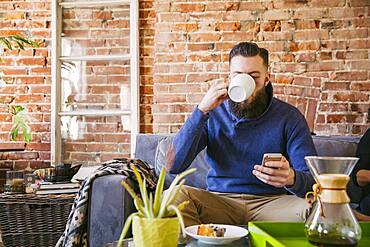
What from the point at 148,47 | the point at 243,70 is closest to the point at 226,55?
the point at 148,47

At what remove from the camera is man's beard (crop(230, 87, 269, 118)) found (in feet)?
7.26

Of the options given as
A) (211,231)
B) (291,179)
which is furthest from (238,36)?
(211,231)

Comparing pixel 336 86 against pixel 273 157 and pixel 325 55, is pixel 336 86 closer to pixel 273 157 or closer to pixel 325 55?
pixel 325 55

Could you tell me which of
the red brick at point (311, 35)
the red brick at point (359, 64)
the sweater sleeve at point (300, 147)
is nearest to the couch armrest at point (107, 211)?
the sweater sleeve at point (300, 147)

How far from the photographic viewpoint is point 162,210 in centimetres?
125

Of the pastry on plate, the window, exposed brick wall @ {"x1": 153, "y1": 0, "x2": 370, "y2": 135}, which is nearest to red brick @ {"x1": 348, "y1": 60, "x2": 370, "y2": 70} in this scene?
exposed brick wall @ {"x1": 153, "y1": 0, "x2": 370, "y2": 135}

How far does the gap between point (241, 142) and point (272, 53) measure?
4.97 feet

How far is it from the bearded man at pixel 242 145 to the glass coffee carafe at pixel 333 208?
86 centimetres

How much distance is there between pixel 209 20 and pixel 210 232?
2435mm

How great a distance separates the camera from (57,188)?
2.65 m

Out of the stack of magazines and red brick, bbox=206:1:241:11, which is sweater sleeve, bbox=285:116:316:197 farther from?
red brick, bbox=206:1:241:11

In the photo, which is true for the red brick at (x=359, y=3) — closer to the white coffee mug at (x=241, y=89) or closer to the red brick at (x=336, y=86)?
the red brick at (x=336, y=86)

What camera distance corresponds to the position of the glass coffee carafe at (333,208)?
119 centimetres

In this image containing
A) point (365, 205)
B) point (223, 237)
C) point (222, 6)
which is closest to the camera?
point (223, 237)
